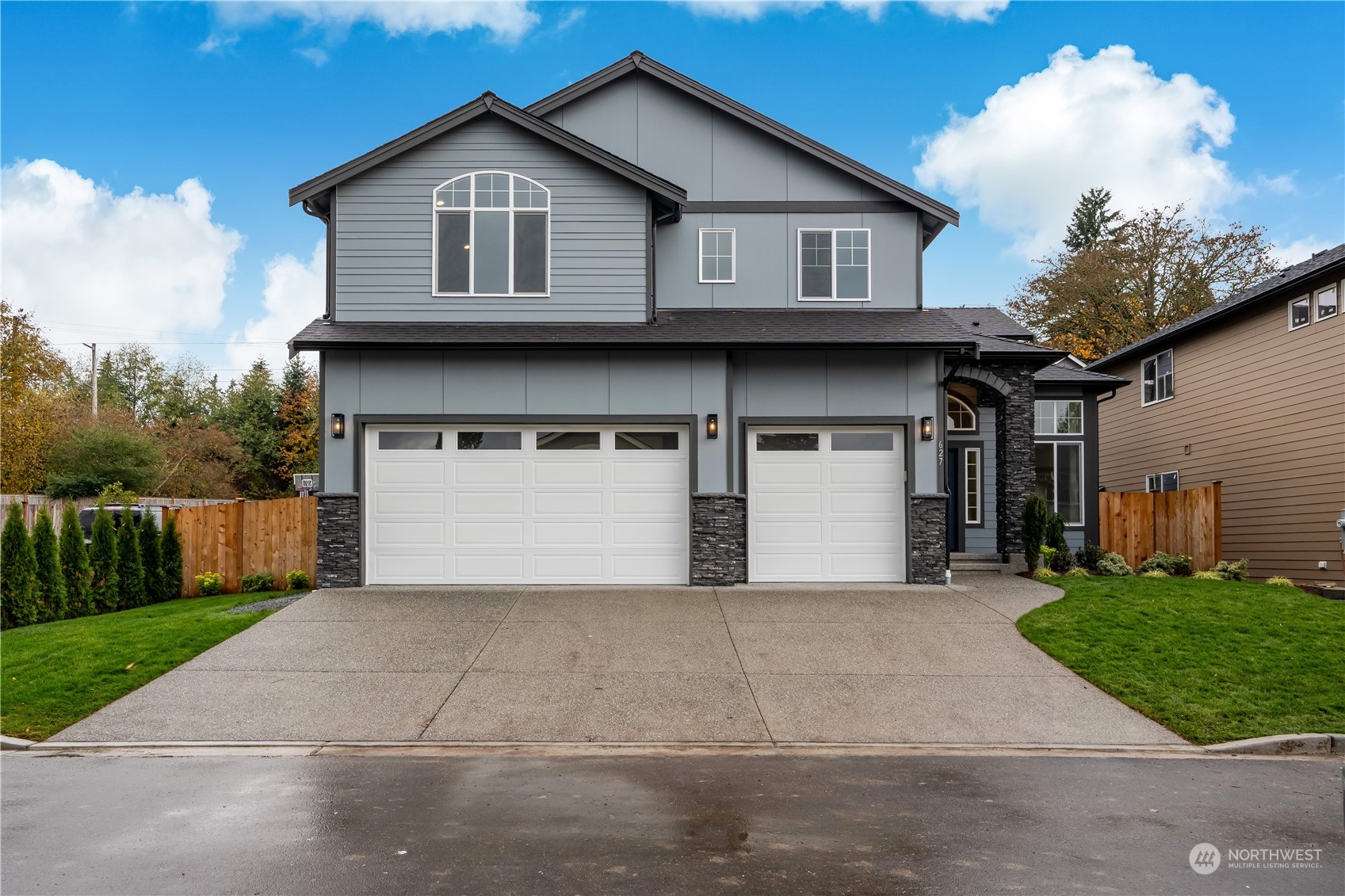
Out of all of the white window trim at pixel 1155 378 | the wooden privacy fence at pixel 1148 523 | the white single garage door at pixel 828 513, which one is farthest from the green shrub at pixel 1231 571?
the white window trim at pixel 1155 378

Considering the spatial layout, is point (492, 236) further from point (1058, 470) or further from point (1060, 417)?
point (1058, 470)

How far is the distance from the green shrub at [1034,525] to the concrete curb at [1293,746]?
26.6ft

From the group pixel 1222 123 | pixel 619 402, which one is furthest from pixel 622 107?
pixel 1222 123

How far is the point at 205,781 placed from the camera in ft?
20.6

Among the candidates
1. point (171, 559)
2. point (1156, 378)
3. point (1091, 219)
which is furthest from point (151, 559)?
point (1091, 219)

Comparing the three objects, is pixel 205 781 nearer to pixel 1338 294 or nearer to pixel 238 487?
pixel 1338 294

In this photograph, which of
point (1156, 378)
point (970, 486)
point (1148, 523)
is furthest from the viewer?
point (1156, 378)

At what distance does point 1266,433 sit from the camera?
57.9ft

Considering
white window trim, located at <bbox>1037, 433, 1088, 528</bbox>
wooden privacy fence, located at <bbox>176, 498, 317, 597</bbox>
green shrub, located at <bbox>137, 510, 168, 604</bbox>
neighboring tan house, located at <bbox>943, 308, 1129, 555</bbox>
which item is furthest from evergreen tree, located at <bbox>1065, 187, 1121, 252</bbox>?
green shrub, located at <bbox>137, 510, 168, 604</bbox>

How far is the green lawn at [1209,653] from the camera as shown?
8.06 meters

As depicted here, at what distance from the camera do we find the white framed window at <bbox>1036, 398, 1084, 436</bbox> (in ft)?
61.0

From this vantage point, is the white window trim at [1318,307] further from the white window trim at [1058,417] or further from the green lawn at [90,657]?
the green lawn at [90,657]

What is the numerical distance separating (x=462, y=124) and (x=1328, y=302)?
1464cm

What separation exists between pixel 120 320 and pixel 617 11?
4492cm
